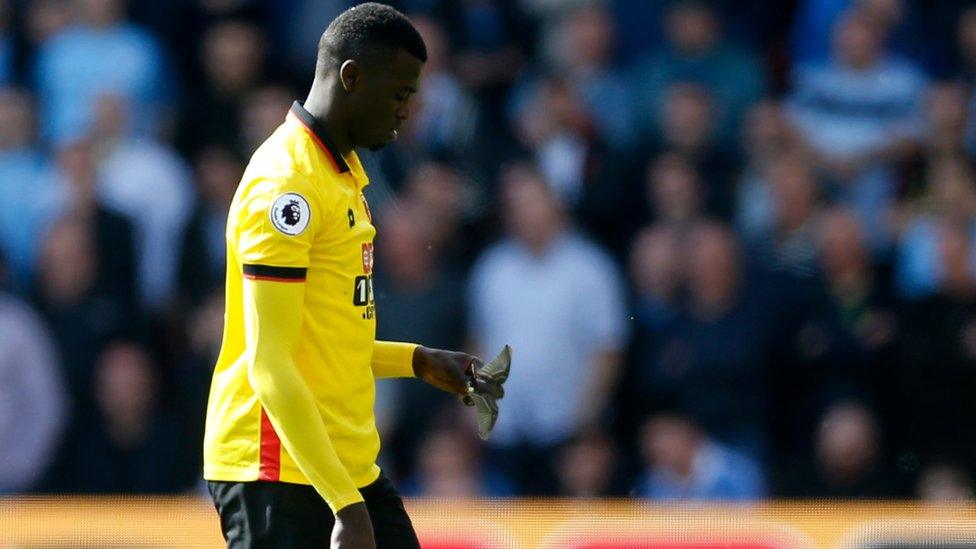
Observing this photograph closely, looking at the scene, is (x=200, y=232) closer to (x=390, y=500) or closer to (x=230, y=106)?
(x=230, y=106)

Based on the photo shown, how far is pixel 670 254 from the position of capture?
294 inches

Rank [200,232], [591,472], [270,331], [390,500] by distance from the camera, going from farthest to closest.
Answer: [200,232] → [591,472] → [390,500] → [270,331]

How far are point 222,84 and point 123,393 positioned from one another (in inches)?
64.7

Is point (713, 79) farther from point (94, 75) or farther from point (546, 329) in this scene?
point (94, 75)

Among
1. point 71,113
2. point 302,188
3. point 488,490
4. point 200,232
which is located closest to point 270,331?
point 302,188

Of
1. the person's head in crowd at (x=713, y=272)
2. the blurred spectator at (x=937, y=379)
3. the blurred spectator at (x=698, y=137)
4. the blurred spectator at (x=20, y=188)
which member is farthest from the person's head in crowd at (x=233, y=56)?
the blurred spectator at (x=937, y=379)

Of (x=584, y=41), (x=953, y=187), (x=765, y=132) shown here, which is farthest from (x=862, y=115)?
(x=584, y=41)

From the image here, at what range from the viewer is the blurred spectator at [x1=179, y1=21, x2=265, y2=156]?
8.09m

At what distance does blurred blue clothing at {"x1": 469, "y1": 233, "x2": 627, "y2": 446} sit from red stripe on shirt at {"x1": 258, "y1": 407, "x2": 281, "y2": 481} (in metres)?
3.90

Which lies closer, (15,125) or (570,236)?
(570,236)

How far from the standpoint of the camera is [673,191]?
7.57 metres

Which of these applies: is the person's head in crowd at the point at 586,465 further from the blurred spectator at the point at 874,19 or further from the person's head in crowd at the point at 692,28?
the blurred spectator at the point at 874,19

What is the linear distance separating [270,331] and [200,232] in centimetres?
458

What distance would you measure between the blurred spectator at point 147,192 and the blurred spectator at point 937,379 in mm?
3438
